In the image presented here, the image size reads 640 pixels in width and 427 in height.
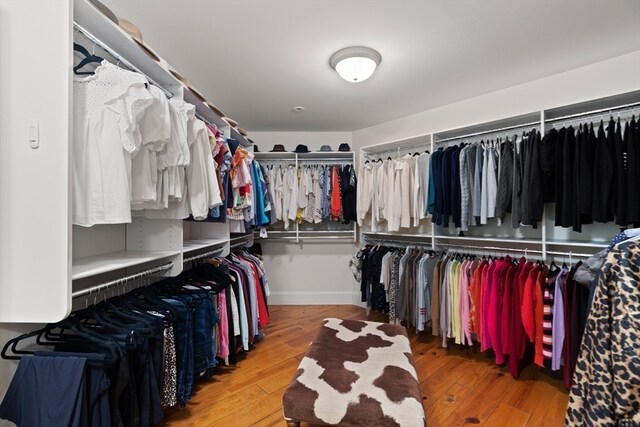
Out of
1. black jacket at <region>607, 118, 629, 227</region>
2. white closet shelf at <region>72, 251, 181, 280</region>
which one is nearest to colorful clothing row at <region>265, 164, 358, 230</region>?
white closet shelf at <region>72, 251, 181, 280</region>

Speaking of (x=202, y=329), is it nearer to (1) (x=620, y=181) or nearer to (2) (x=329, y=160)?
(2) (x=329, y=160)

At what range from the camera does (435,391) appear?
1.91 m

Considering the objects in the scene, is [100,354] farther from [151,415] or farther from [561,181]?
[561,181]

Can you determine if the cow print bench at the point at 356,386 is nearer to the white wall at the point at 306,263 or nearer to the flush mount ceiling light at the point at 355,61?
the flush mount ceiling light at the point at 355,61

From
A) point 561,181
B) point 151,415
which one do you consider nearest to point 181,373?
point 151,415

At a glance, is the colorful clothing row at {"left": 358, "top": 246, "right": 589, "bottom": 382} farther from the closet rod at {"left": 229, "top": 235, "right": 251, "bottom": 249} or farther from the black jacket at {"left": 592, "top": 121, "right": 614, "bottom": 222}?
the closet rod at {"left": 229, "top": 235, "right": 251, "bottom": 249}

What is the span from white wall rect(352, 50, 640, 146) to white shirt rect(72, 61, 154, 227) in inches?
100

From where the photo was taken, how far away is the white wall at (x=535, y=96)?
6.63 ft

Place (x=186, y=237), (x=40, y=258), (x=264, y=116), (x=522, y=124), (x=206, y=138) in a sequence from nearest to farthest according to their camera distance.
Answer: (x=40, y=258), (x=206, y=138), (x=522, y=124), (x=186, y=237), (x=264, y=116)

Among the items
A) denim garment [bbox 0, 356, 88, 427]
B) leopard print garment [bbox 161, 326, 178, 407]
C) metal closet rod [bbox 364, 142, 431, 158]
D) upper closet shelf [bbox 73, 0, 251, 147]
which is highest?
upper closet shelf [bbox 73, 0, 251, 147]

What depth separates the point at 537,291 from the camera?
6.36 ft

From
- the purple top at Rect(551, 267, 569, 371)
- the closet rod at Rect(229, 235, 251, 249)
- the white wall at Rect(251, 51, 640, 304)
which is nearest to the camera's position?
the purple top at Rect(551, 267, 569, 371)

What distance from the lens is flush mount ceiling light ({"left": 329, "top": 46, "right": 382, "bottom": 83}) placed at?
1.93 metres

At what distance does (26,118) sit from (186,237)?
1.75m
